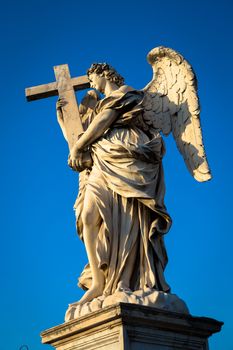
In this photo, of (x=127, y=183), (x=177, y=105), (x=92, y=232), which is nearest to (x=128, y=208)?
(x=127, y=183)

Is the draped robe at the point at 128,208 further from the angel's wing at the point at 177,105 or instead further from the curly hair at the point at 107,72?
the curly hair at the point at 107,72

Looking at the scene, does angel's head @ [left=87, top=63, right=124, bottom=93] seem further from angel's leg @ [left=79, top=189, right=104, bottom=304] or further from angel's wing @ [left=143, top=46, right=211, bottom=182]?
angel's leg @ [left=79, top=189, right=104, bottom=304]

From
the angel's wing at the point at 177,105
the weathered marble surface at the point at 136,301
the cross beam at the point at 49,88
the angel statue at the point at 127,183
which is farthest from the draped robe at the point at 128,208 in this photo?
the cross beam at the point at 49,88

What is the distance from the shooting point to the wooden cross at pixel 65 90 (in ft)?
31.5

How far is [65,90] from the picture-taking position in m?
9.87

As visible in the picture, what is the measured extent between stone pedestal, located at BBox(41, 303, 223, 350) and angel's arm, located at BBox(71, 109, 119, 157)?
8.03 ft

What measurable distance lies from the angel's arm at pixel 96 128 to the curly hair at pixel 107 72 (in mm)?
758

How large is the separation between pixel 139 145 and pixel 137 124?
666 millimetres

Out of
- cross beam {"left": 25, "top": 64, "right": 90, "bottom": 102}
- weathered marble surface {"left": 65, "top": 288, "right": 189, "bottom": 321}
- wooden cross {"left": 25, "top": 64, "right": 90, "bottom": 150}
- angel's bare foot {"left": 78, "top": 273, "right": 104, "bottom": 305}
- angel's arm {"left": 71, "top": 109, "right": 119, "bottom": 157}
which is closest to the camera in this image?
weathered marble surface {"left": 65, "top": 288, "right": 189, "bottom": 321}

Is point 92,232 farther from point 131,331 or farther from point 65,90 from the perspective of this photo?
point 65,90

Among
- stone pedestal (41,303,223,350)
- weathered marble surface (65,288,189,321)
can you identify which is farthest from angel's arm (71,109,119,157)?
stone pedestal (41,303,223,350)

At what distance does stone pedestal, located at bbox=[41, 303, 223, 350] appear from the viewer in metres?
7.13

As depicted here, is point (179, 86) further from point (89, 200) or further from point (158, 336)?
point (158, 336)

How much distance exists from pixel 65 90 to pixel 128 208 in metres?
2.49
